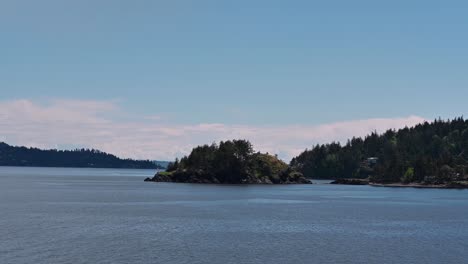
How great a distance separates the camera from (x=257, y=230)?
329ft

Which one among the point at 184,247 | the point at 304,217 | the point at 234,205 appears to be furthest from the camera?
the point at 234,205

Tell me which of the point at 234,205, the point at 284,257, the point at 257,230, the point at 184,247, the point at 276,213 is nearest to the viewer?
the point at 284,257

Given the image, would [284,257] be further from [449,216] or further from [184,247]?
[449,216]

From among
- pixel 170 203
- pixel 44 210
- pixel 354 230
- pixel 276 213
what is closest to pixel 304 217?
pixel 276 213

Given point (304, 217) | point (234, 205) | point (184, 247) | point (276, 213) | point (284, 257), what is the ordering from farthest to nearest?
point (234, 205)
point (276, 213)
point (304, 217)
point (184, 247)
point (284, 257)

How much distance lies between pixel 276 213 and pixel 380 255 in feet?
194

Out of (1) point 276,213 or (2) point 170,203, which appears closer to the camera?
(1) point 276,213

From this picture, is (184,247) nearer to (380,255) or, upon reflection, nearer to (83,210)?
(380,255)

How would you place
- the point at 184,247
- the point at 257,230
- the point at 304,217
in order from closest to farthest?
the point at 184,247, the point at 257,230, the point at 304,217

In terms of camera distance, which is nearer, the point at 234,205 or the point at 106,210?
the point at 106,210

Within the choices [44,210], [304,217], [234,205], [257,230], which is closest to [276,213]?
[304,217]

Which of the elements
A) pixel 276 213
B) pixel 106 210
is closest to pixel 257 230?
pixel 276 213

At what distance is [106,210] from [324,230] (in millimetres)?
56624

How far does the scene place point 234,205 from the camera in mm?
156500
